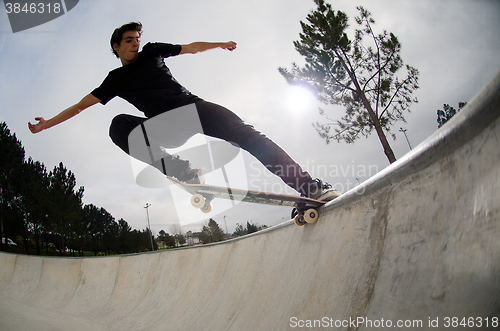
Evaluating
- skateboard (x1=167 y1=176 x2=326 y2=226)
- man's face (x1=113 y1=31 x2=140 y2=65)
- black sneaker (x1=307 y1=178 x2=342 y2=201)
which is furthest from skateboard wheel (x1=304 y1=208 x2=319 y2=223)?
man's face (x1=113 y1=31 x2=140 y2=65)

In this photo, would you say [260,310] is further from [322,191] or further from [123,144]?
[123,144]

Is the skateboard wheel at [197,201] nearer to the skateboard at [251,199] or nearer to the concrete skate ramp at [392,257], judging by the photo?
the skateboard at [251,199]

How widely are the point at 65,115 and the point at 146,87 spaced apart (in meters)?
0.89

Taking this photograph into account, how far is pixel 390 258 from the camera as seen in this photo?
1.31 meters

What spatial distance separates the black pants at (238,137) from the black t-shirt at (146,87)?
0.16 metres

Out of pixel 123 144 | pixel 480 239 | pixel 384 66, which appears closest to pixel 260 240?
pixel 123 144

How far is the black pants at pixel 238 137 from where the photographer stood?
6.82 ft


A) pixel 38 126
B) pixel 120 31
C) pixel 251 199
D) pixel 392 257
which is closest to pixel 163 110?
pixel 120 31

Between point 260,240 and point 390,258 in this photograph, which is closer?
point 390,258

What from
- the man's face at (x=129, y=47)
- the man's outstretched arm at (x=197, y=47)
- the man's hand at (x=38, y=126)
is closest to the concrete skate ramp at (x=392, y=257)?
the man's outstretched arm at (x=197, y=47)

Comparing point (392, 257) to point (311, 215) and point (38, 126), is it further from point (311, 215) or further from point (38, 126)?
point (38, 126)

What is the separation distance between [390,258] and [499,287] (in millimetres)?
514

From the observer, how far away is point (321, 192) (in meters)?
2.21

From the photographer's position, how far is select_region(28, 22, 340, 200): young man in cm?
211
